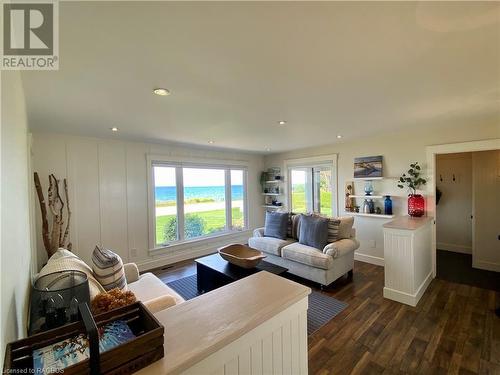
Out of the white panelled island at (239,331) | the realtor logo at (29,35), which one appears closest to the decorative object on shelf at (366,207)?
the white panelled island at (239,331)

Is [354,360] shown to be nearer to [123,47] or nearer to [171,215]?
[123,47]

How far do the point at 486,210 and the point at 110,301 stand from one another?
5389 millimetres

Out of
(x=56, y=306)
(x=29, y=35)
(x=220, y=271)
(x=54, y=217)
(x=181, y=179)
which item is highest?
(x=29, y=35)

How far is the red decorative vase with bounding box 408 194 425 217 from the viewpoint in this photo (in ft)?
11.4

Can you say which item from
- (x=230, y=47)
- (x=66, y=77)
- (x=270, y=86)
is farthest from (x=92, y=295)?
(x=270, y=86)

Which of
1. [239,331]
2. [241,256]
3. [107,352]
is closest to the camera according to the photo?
[107,352]

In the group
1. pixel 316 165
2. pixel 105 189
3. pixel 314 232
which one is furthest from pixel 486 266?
pixel 105 189

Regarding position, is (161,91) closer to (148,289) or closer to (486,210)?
(148,289)

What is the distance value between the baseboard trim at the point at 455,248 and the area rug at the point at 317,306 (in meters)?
3.59

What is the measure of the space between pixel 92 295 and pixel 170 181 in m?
3.20

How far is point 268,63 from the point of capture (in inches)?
60.3

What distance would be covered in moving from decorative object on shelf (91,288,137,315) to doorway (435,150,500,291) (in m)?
4.33

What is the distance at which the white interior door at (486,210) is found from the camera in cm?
371

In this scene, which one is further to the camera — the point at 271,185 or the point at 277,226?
the point at 271,185
